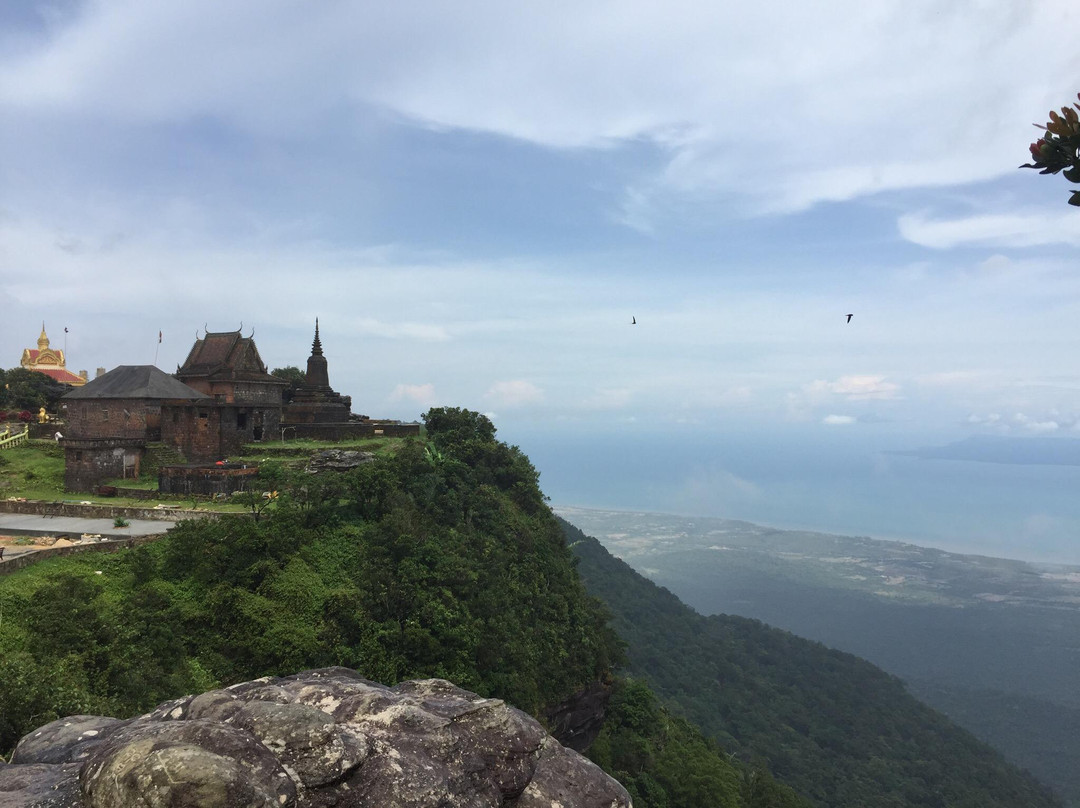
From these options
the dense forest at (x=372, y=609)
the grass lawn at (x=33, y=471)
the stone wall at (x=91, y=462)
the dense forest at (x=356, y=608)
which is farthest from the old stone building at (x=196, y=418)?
the dense forest at (x=356, y=608)

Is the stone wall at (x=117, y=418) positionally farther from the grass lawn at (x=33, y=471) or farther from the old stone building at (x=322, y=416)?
the old stone building at (x=322, y=416)

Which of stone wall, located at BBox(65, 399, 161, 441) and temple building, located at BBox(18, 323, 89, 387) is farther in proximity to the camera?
temple building, located at BBox(18, 323, 89, 387)

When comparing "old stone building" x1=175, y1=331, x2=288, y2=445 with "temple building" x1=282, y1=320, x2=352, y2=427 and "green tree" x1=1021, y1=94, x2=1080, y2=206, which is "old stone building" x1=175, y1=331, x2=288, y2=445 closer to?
"temple building" x1=282, y1=320, x2=352, y2=427

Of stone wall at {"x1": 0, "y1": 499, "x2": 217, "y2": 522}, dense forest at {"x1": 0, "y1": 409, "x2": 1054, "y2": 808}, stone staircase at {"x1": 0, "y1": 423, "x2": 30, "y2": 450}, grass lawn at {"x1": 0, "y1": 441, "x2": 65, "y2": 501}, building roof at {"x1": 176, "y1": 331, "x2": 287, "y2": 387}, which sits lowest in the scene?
dense forest at {"x1": 0, "y1": 409, "x2": 1054, "y2": 808}

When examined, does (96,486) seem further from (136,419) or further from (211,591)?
(211,591)

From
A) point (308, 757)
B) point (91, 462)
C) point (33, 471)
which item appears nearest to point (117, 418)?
point (91, 462)

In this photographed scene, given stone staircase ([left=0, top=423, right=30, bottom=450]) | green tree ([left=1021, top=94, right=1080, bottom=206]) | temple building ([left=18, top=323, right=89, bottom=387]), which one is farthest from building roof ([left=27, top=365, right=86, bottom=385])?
green tree ([left=1021, top=94, right=1080, bottom=206])
